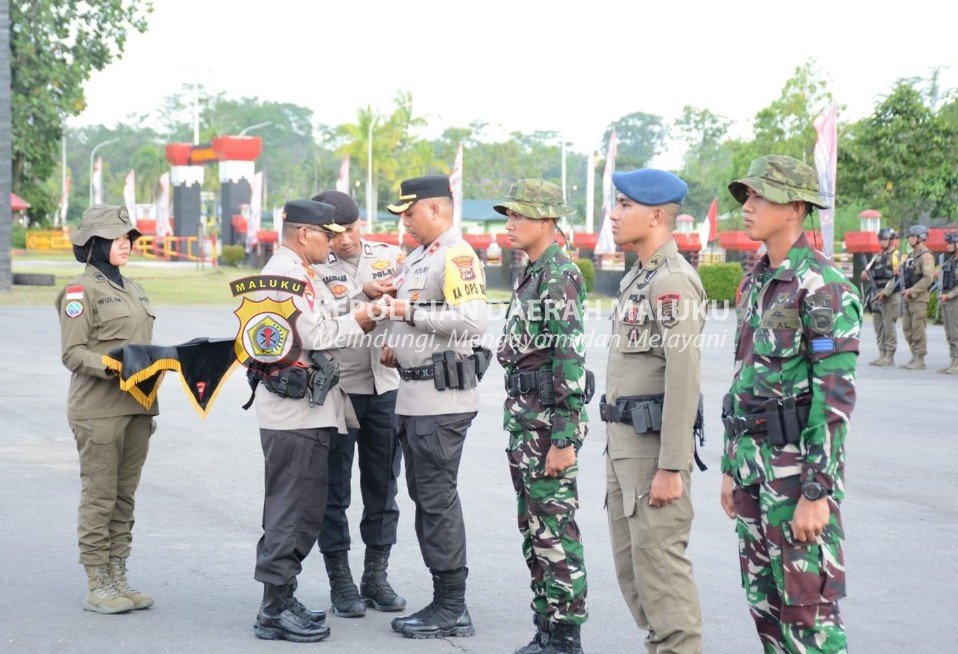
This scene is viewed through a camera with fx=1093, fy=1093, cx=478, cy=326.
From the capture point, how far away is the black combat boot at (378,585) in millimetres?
5250

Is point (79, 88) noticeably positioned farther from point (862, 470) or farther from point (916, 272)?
point (862, 470)

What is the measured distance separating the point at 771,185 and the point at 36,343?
584 inches

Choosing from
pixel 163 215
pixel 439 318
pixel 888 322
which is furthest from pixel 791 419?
pixel 163 215

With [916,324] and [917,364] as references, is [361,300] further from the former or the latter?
[917,364]

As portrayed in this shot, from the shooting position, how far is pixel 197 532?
253 inches

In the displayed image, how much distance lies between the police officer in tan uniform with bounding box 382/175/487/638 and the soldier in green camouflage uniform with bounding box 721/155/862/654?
1.52 meters

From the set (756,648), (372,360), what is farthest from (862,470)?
(372,360)

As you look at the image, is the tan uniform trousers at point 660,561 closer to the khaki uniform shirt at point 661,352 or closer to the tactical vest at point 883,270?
the khaki uniform shirt at point 661,352

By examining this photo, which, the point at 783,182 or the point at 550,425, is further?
the point at 550,425

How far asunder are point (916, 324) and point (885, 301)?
2.70ft

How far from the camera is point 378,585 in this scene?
532 centimetres

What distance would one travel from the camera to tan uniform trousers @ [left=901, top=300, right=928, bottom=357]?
49.6 ft

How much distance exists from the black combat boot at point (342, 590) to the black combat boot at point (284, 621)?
0.36 meters

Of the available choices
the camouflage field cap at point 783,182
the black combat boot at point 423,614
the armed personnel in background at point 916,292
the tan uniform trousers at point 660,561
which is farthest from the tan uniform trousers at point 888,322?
the camouflage field cap at point 783,182
